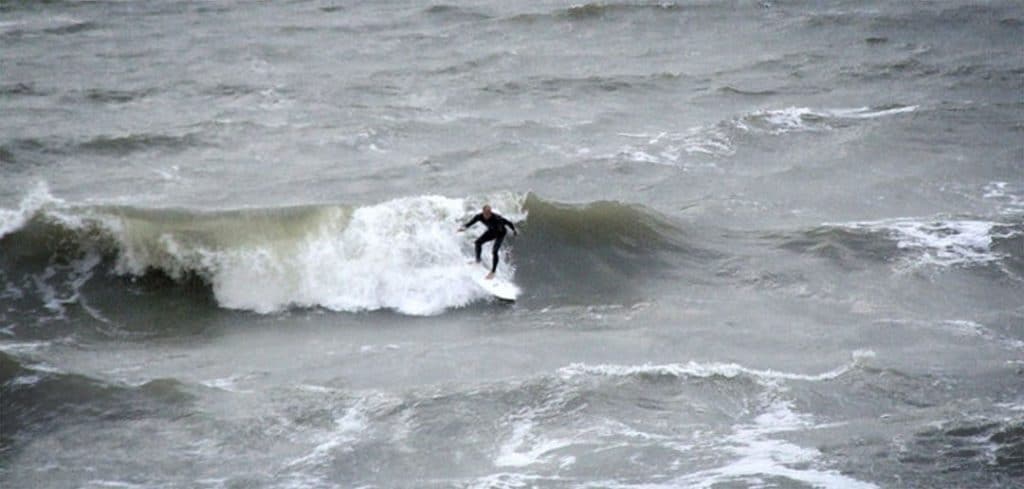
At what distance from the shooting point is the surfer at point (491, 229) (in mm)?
18875

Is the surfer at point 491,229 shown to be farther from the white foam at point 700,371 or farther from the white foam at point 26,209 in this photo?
the white foam at point 26,209

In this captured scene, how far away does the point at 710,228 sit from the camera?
20672mm

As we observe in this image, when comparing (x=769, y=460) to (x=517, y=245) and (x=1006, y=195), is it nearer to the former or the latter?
(x=517, y=245)

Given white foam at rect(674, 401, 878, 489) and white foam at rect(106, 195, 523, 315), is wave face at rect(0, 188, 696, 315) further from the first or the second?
white foam at rect(674, 401, 878, 489)

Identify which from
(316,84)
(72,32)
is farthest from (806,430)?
(72,32)

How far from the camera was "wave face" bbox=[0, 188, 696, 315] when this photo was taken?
63.5 feet

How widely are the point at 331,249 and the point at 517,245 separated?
2.74 meters

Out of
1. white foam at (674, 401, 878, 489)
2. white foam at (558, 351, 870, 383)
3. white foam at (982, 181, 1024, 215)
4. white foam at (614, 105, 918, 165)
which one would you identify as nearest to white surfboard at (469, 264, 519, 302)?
white foam at (558, 351, 870, 383)

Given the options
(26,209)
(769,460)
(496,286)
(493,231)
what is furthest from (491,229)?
(26,209)

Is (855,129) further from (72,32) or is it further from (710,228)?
(72,32)

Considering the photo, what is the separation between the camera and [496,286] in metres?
19.2

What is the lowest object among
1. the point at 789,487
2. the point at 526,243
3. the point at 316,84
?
the point at 789,487

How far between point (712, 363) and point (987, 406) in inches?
121

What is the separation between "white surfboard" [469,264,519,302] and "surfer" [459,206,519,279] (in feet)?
0.33
